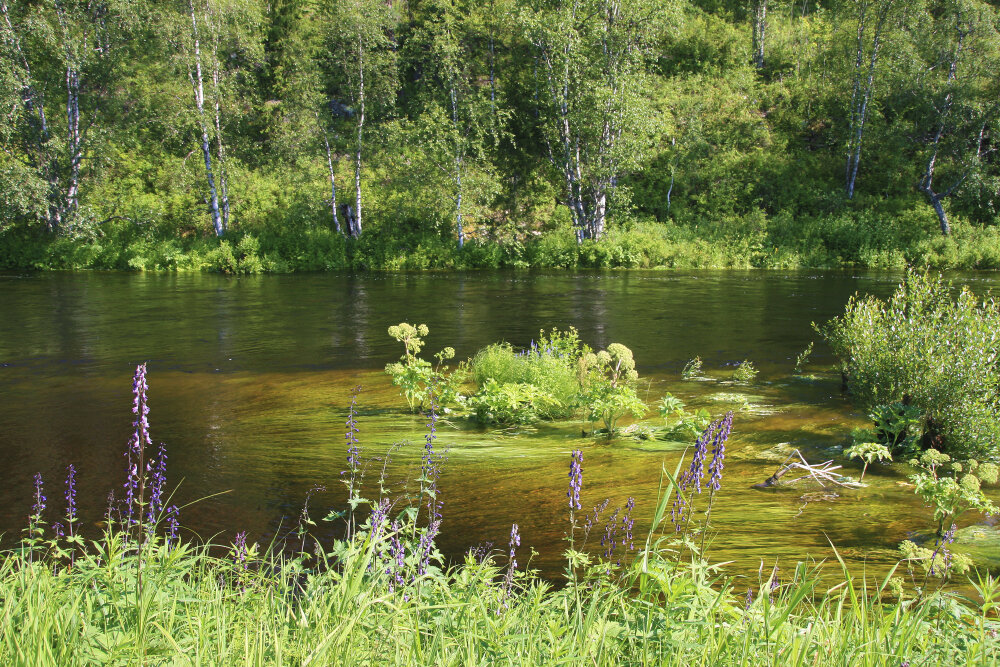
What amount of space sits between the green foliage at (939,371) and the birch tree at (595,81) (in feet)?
83.9

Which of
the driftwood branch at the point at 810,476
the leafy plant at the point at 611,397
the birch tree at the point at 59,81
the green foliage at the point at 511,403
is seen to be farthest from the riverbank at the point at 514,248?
the driftwood branch at the point at 810,476

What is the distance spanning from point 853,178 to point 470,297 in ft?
77.6

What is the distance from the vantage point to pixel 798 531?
5449mm

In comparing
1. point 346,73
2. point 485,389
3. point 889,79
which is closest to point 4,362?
point 485,389

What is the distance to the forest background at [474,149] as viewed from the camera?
3209cm

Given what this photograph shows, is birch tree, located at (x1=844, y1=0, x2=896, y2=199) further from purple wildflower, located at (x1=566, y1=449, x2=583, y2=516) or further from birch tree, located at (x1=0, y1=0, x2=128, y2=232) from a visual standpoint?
purple wildflower, located at (x1=566, y1=449, x2=583, y2=516)

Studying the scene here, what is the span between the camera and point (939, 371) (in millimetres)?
7301

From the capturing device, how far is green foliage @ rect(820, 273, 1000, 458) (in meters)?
6.99

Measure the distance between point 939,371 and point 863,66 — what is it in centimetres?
3447

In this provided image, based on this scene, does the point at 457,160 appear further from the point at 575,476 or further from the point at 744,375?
the point at 575,476

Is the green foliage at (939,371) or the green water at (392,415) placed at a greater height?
the green foliage at (939,371)

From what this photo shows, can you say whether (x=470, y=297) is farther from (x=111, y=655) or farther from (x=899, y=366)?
(x=111, y=655)

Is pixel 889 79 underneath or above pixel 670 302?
above

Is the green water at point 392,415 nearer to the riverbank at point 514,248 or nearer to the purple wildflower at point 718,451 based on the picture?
the purple wildflower at point 718,451
